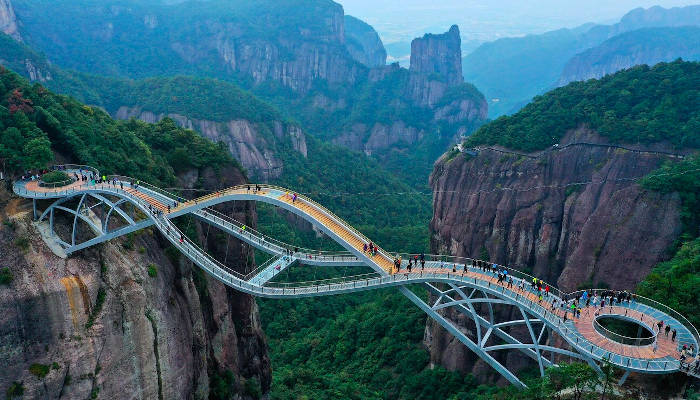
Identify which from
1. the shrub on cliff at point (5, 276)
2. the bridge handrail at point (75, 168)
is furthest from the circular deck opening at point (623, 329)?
the bridge handrail at point (75, 168)

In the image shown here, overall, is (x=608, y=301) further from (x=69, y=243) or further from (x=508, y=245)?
(x=69, y=243)

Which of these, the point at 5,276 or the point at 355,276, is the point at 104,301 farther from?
the point at 355,276

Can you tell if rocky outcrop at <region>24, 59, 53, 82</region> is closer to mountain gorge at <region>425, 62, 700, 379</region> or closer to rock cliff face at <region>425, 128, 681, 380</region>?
mountain gorge at <region>425, 62, 700, 379</region>

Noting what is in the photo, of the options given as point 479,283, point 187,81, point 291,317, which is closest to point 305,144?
point 187,81

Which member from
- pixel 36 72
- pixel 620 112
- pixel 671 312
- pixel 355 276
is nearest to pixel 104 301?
pixel 355 276

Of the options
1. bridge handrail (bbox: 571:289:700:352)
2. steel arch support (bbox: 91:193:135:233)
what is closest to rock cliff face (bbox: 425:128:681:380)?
bridge handrail (bbox: 571:289:700:352)

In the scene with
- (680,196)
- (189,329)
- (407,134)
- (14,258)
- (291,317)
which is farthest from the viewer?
(407,134)
